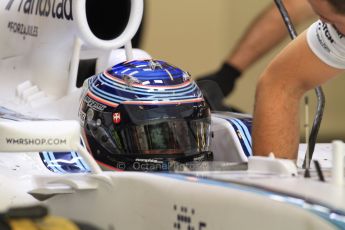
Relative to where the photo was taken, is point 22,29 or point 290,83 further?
point 22,29

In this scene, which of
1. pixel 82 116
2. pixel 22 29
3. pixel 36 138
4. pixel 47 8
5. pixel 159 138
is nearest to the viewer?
pixel 36 138

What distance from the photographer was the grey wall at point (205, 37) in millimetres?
3926

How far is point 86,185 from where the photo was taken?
4.75 ft

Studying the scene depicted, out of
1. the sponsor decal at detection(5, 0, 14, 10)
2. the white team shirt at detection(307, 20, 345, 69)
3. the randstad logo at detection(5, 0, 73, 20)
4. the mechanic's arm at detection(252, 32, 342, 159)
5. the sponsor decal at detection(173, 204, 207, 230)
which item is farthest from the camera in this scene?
the sponsor decal at detection(5, 0, 14, 10)

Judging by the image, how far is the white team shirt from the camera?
6.07 feet

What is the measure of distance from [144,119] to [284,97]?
362 mm

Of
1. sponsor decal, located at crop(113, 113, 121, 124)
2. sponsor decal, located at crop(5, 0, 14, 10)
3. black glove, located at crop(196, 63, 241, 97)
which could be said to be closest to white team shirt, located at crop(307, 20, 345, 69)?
sponsor decal, located at crop(113, 113, 121, 124)

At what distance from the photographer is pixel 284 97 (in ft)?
6.68

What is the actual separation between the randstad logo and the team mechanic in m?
0.61

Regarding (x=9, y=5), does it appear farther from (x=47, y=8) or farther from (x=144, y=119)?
(x=144, y=119)

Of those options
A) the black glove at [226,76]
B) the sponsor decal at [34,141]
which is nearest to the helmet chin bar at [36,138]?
the sponsor decal at [34,141]

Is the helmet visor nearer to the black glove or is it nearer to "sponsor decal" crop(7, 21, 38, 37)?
"sponsor decal" crop(7, 21, 38, 37)

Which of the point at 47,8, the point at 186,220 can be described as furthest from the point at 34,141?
the point at 47,8

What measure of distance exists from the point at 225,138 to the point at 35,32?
77 cm
